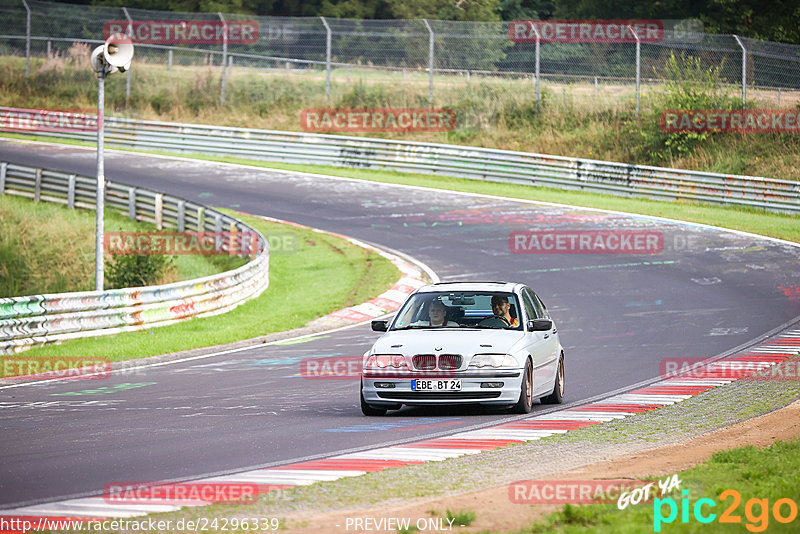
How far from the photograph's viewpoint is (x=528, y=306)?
13.0 metres

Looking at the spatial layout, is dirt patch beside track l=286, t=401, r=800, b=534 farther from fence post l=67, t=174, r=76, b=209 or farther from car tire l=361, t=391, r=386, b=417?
fence post l=67, t=174, r=76, b=209

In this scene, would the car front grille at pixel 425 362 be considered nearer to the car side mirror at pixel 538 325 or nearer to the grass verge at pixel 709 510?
the car side mirror at pixel 538 325

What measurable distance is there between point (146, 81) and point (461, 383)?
4173 cm

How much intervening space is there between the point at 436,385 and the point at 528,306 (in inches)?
78.6

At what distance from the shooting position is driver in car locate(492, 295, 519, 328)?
12.5 m

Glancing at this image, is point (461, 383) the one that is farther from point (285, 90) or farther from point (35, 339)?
point (285, 90)

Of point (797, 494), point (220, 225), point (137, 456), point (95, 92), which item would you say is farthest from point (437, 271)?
point (95, 92)

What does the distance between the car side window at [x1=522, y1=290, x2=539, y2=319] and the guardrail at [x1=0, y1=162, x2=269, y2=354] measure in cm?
797

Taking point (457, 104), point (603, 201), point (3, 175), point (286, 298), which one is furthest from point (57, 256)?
point (457, 104)

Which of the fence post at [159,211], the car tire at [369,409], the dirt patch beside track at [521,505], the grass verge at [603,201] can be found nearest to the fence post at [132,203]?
the fence post at [159,211]

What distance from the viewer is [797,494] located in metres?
6.99

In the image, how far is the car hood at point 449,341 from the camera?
11.6m

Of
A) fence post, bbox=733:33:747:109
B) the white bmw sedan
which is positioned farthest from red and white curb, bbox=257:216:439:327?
fence post, bbox=733:33:747:109

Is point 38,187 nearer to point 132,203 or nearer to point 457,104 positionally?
point 132,203
